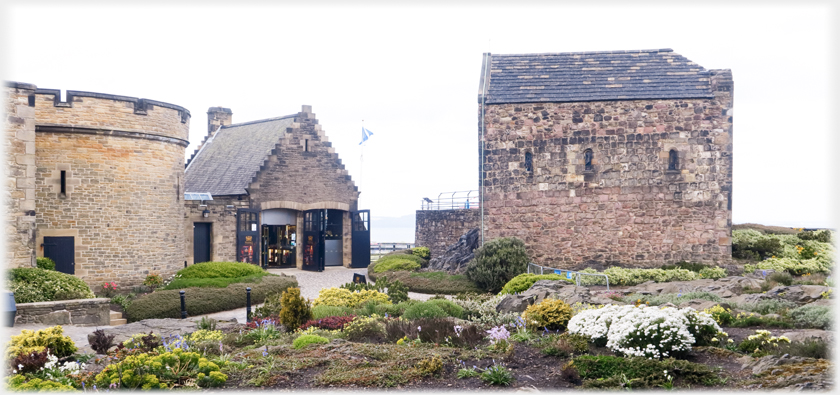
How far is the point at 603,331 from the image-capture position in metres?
9.97

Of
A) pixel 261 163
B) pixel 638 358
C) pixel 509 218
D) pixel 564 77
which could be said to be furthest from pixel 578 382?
pixel 261 163

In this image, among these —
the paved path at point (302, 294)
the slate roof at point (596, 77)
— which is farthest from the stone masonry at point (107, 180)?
the slate roof at point (596, 77)

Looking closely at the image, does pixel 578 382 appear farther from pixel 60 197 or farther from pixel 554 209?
pixel 60 197

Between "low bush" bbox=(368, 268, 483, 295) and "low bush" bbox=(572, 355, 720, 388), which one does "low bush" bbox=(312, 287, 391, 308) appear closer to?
"low bush" bbox=(368, 268, 483, 295)

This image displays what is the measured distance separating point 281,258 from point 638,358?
2461cm

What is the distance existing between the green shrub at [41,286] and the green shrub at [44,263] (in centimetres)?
184

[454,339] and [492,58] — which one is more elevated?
[492,58]

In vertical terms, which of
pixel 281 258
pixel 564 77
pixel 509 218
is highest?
pixel 564 77

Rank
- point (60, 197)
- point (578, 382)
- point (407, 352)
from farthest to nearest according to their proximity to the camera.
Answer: point (60, 197), point (407, 352), point (578, 382)

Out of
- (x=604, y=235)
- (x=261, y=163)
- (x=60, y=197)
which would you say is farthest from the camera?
(x=261, y=163)

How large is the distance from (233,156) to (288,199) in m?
5.06

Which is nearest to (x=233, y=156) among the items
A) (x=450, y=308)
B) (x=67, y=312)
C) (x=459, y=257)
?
(x=459, y=257)

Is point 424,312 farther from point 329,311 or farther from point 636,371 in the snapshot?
point 636,371

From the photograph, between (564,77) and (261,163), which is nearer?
(564,77)
